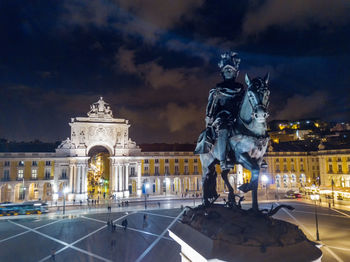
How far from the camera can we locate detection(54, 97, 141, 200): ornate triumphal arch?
4853 cm

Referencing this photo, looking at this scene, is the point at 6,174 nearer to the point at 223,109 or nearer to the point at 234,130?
the point at 223,109

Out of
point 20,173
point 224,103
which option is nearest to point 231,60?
point 224,103

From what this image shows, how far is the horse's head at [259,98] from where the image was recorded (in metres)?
4.95

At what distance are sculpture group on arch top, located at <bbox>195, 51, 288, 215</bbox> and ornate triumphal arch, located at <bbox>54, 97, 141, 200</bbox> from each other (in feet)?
149

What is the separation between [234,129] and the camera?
5984 millimetres

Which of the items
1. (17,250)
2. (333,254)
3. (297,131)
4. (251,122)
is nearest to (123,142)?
(17,250)

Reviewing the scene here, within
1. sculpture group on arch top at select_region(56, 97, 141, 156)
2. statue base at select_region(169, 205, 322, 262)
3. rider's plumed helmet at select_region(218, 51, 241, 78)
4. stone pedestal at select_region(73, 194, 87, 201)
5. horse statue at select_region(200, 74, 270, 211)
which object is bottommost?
stone pedestal at select_region(73, 194, 87, 201)

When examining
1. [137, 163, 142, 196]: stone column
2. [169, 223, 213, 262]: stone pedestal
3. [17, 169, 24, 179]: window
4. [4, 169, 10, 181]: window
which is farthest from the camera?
[137, 163, 142, 196]: stone column

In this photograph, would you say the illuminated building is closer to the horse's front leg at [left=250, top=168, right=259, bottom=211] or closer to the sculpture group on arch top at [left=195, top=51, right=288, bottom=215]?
the sculpture group on arch top at [left=195, top=51, right=288, bottom=215]

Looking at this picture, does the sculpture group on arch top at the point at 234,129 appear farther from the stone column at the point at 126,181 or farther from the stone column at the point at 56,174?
the stone column at the point at 56,174

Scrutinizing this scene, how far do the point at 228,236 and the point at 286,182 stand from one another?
2411 inches

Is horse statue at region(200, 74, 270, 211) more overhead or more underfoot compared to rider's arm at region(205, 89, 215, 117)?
more underfoot

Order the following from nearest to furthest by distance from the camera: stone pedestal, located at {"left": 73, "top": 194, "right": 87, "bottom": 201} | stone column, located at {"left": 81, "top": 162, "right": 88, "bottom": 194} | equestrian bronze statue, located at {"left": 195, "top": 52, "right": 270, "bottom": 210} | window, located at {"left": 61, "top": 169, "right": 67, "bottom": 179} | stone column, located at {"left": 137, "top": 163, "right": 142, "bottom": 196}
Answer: equestrian bronze statue, located at {"left": 195, "top": 52, "right": 270, "bottom": 210} → stone pedestal, located at {"left": 73, "top": 194, "right": 87, "bottom": 201} → stone column, located at {"left": 81, "top": 162, "right": 88, "bottom": 194} → window, located at {"left": 61, "top": 169, "right": 67, "bottom": 179} → stone column, located at {"left": 137, "top": 163, "right": 142, "bottom": 196}

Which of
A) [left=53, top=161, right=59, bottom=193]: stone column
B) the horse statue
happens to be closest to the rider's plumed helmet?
the horse statue
